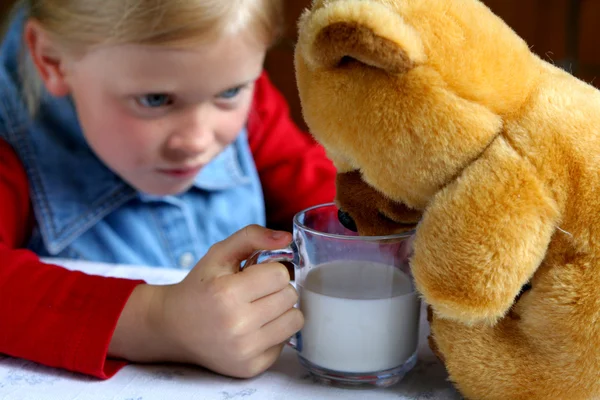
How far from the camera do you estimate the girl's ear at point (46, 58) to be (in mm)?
813

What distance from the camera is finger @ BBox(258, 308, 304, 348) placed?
487 millimetres

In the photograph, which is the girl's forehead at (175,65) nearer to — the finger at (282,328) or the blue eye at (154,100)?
the blue eye at (154,100)

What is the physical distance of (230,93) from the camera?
78 centimetres

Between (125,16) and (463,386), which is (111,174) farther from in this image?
(463,386)

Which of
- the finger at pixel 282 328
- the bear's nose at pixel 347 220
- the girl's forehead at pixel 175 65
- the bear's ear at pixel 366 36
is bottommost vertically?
the finger at pixel 282 328

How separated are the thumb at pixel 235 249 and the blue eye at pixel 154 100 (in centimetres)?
27

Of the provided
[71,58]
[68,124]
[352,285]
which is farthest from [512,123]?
[68,124]

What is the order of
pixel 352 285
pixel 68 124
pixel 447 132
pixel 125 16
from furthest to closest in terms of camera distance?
pixel 68 124, pixel 125 16, pixel 352 285, pixel 447 132

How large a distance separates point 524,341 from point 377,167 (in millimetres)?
143

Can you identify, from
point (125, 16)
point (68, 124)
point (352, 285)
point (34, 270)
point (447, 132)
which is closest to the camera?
point (447, 132)

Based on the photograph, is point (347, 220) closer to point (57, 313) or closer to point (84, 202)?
point (57, 313)

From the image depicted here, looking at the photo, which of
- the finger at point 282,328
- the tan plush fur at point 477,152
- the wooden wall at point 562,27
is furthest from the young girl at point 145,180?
the wooden wall at point 562,27

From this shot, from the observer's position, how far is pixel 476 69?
1.21 feet

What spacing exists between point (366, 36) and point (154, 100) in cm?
43
